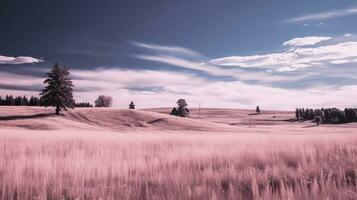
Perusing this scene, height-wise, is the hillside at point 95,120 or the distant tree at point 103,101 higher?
the distant tree at point 103,101

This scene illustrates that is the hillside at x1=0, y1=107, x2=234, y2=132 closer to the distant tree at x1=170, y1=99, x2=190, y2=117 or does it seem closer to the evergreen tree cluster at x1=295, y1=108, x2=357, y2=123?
the distant tree at x1=170, y1=99, x2=190, y2=117

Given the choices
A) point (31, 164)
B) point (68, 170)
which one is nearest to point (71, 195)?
point (68, 170)

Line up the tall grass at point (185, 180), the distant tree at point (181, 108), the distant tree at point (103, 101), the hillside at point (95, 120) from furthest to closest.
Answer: the distant tree at point (103, 101) < the distant tree at point (181, 108) < the hillside at point (95, 120) < the tall grass at point (185, 180)

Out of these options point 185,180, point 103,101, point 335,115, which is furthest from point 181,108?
point 185,180

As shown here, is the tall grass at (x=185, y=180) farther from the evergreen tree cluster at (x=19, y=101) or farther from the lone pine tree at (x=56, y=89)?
the evergreen tree cluster at (x=19, y=101)

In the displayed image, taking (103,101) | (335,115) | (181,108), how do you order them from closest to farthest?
(181,108) → (335,115) → (103,101)

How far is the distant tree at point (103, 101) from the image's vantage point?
6191 inches

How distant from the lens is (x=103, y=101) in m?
159

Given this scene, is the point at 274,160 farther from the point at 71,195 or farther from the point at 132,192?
the point at 71,195

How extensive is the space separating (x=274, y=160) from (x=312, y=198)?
3417mm

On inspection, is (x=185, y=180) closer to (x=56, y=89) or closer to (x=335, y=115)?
(x=56, y=89)

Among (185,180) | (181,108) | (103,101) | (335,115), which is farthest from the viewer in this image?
(103,101)

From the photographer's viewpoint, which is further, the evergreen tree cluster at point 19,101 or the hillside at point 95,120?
the evergreen tree cluster at point 19,101

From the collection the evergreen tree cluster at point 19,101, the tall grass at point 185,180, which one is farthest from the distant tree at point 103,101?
the tall grass at point 185,180
